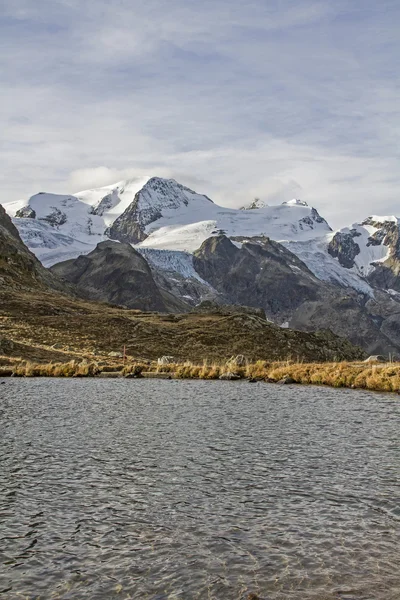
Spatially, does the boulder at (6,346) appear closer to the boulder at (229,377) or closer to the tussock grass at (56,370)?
the tussock grass at (56,370)

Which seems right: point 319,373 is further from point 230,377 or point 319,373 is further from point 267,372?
point 230,377

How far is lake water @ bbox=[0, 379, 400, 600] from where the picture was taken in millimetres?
11148

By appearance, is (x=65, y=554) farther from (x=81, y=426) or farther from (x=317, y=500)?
(x=81, y=426)

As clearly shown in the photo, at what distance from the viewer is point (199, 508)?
1529 cm

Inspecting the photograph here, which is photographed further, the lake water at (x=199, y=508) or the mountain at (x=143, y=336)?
the mountain at (x=143, y=336)

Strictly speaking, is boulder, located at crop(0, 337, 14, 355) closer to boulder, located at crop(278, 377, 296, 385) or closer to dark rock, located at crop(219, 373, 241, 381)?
dark rock, located at crop(219, 373, 241, 381)

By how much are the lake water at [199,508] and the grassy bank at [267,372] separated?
2245cm

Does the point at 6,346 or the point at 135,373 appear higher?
the point at 6,346

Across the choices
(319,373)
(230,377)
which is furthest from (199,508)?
(230,377)

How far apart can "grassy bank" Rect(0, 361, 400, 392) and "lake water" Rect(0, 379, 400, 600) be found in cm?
2245

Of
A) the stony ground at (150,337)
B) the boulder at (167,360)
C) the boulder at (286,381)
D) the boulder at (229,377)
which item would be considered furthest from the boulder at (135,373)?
the boulder at (286,381)

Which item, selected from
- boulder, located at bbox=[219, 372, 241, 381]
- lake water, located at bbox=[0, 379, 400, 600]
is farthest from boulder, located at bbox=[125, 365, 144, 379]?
lake water, located at bbox=[0, 379, 400, 600]

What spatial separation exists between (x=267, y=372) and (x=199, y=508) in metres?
47.1

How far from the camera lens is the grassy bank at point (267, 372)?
171 ft
